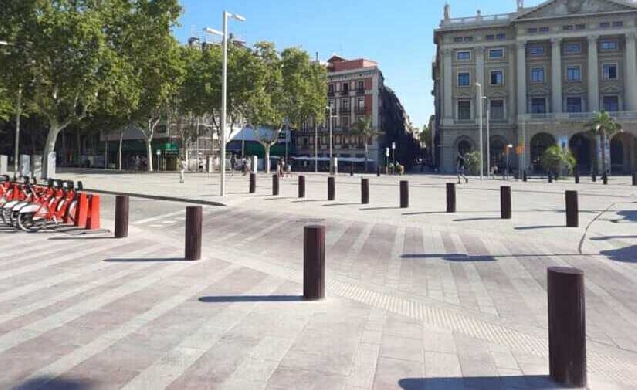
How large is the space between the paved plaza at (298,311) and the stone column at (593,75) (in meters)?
61.9

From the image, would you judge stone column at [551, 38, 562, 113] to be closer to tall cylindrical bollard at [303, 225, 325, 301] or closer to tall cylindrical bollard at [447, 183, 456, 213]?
tall cylindrical bollard at [447, 183, 456, 213]

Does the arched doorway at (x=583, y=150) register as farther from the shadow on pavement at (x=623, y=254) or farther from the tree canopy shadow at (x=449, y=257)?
the tree canopy shadow at (x=449, y=257)

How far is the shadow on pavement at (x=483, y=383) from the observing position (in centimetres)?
371

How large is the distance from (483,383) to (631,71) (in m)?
73.2

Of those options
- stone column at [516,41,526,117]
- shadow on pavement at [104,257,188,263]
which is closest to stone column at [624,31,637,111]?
stone column at [516,41,526,117]

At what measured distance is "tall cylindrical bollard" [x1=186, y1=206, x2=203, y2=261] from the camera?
8312 mm

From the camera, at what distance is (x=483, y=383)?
3.79 meters

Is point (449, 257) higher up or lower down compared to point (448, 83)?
lower down

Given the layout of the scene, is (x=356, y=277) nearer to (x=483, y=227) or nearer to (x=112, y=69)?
(x=483, y=227)

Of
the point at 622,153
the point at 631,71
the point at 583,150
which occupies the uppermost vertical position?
the point at 631,71

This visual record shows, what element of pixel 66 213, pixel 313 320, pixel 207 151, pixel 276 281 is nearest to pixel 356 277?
pixel 276 281

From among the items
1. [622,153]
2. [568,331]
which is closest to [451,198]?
[568,331]

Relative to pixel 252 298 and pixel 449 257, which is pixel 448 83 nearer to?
pixel 449 257

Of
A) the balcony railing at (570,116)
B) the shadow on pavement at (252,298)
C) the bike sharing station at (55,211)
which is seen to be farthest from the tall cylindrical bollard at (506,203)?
the balcony railing at (570,116)
